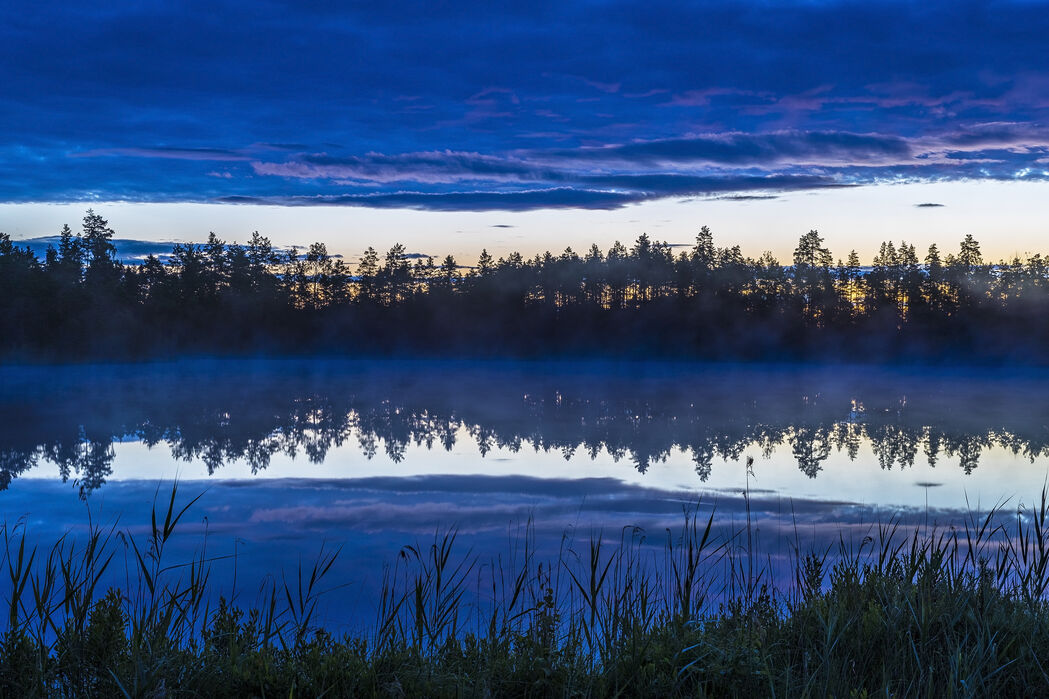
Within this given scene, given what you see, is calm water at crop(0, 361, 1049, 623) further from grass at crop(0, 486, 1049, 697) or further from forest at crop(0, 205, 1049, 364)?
forest at crop(0, 205, 1049, 364)

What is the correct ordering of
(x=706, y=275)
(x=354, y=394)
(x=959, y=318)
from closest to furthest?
(x=354, y=394) < (x=959, y=318) < (x=706, y=275)

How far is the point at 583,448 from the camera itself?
1695 cm

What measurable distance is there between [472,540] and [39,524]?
521cm

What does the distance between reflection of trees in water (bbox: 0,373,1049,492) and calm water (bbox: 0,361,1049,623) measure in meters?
0.08

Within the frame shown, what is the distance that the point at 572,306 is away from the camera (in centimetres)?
7500

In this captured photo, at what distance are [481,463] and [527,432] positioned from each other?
4405 millimetres

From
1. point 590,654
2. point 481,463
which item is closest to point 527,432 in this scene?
point 481,463

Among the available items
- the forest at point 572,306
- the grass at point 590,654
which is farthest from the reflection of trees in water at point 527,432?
the forest at point 572,306

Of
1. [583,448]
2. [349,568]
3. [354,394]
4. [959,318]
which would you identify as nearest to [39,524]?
[349,568]

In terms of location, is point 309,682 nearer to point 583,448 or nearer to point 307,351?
point 583,448

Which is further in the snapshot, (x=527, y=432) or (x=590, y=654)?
(x=527, y=432)

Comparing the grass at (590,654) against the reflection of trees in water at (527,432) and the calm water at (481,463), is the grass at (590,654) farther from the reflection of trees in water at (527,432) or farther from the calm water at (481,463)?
the reflection of trees in water at (527,432)

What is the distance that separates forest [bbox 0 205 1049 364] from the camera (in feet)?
209

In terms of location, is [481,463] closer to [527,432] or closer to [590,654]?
[527,432]
